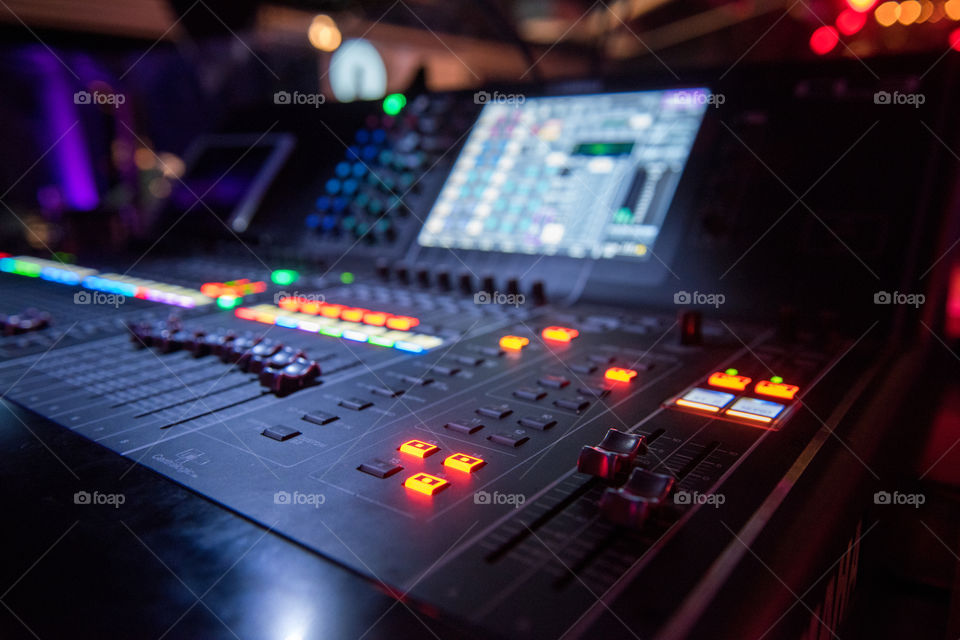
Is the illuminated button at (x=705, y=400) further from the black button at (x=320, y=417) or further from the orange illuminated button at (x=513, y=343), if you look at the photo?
the black button at (x=320, y=417)

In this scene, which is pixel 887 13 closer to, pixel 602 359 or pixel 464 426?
pixel 602 359

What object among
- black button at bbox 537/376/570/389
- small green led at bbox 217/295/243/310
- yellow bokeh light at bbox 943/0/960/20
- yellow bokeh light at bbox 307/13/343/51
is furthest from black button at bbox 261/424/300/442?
yellow bokeh light at bbox 943/0/960/20

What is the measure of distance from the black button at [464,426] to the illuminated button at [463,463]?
2.8 inches

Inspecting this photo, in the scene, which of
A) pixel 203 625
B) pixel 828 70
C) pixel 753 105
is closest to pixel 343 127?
pixel 753 105

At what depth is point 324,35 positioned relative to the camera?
3326 millimetres

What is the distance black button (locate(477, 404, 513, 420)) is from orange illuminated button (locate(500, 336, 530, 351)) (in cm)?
28

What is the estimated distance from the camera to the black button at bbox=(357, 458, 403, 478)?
2.11 feet

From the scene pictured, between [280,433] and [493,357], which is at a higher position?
[493,357]

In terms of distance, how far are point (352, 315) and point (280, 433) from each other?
0.55 metres

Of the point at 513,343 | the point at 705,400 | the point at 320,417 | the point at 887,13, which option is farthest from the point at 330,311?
the point at 887,13

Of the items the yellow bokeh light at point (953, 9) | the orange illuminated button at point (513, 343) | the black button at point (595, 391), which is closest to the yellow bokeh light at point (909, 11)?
the yellow bokeh light at point (953, 9)

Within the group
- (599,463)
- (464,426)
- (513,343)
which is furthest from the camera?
(513,343)

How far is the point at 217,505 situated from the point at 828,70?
57.4 inches

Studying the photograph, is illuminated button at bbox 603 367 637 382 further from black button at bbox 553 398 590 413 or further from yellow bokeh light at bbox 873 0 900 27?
yellow bokeh light at bbox 873 0 900 27
